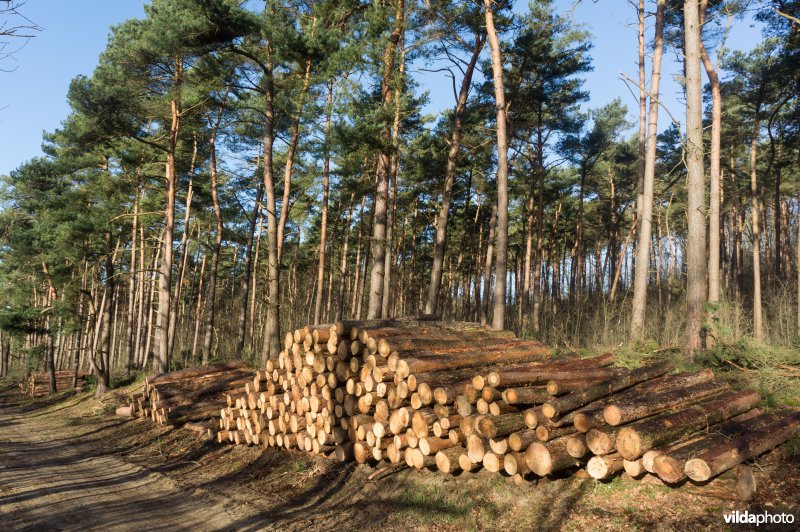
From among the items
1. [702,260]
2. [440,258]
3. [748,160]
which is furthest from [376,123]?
[748,160]

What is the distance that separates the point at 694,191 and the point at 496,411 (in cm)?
653

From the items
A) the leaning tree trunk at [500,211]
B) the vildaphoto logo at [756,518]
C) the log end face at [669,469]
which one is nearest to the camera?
the vildaphoto logo at [756,518]

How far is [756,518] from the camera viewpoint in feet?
13.3

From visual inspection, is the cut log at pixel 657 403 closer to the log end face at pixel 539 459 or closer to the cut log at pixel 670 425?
the cut log at pixel 670 425

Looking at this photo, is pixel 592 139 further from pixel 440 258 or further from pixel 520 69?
pixel 440 258

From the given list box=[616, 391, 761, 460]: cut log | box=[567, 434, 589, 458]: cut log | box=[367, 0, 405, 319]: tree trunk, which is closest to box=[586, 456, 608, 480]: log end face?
box=[567, 434, 589, 458]: cut log

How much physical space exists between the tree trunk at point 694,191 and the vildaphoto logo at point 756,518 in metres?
5.31

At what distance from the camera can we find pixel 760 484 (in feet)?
14.6

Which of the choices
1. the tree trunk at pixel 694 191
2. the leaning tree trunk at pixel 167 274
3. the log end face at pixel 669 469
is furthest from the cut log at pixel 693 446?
the leaning tree trunk at pixel 167 274

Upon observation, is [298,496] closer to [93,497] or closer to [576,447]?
[93,497]

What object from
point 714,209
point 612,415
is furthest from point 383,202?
point 612,415

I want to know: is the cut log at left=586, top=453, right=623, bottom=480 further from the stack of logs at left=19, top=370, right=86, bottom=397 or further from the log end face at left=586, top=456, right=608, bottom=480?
the stack of logs at left=19, top=370, right=86, bottom=397

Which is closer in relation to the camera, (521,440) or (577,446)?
(577,446)

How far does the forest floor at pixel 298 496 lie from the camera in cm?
452
